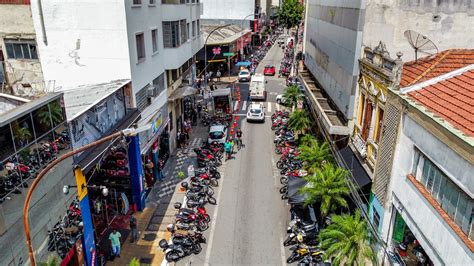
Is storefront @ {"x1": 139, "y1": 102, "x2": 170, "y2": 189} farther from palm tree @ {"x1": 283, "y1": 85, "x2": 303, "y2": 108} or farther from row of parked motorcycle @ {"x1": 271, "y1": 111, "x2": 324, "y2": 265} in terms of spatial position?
palm tree @ {"x1": 283, "y1": 85, "x2": 303, "y2": 108}

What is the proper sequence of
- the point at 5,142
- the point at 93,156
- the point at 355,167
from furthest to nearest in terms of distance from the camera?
the point at 355,167
the point at 93,156
the point at 5,142

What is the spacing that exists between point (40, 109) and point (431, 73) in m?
14.4

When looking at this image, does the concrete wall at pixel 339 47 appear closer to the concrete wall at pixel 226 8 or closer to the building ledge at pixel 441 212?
the building ledge at pixel 441 212

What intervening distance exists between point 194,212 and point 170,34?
13038 mm

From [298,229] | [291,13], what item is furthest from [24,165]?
[291,13]

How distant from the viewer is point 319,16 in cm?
Answer: 3023

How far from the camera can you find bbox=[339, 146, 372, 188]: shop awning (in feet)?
56.2

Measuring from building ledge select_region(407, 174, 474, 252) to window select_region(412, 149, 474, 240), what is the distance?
0.31 ft

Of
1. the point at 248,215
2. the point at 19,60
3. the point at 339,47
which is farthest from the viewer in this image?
the point at 339,47

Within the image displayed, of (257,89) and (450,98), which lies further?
(257,89)

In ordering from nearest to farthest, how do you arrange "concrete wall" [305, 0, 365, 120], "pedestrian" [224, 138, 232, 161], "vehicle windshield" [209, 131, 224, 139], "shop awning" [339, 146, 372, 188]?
Result: "shop awning" [339, 146, 372, 188]
"concrete wall" [305, 0, 365, 120]
"pedestrian" [224, 138, 232, 161]
"vehicle windshield" [209, 131, 224, 139]

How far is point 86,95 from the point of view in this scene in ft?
59.1

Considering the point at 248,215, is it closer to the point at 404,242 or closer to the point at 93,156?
the point at 404,242

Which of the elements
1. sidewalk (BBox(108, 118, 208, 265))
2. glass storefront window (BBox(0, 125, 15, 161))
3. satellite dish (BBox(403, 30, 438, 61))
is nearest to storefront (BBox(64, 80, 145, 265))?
sidewalk (BBox(108, 118, 208, 265))
